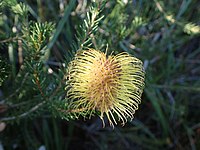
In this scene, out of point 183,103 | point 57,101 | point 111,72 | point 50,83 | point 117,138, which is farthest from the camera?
point 183,103

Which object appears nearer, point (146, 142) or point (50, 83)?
point (50, 83)

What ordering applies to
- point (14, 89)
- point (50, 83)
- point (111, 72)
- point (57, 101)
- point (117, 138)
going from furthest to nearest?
point (117, 138), point (14, 89), point (50, 83), point (57, 101), point (111, 72)

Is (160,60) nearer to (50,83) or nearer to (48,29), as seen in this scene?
(50,83)

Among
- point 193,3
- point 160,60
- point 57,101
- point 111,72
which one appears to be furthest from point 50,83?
point 193,3

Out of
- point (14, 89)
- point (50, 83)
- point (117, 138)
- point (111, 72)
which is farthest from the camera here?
point (117, 138)

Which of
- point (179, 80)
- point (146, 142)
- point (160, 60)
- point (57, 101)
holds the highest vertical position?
point (57, 101)

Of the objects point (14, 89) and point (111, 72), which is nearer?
point (111, 72)

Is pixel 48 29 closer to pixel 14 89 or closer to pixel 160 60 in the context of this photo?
pixel 14 89

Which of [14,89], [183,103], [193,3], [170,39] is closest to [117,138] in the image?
[183,103]

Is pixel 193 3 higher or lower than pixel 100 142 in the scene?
higher
